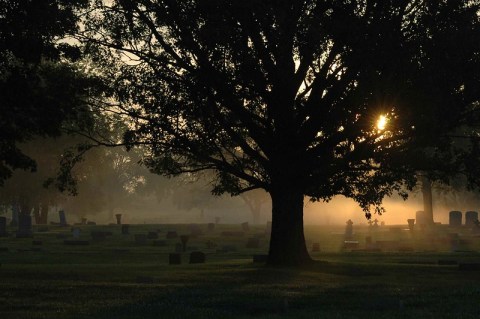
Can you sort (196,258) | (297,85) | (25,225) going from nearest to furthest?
1. (297,85)
2. (196,258)
3. (25,225)

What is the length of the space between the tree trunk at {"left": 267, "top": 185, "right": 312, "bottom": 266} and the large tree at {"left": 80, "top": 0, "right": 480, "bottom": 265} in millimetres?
37

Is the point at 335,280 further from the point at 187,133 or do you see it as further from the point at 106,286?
the point at 187,133

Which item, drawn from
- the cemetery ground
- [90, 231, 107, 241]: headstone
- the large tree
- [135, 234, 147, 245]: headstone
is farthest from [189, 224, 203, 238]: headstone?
the large tree

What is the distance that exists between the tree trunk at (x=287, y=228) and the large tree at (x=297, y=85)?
37 mm

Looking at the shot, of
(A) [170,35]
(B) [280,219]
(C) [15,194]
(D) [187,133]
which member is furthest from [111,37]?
(C) [15,194]

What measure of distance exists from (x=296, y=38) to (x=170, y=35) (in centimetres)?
520

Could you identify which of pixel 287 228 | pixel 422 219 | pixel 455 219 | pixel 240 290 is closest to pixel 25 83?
pixel 240 290

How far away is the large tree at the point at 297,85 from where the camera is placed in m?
23.5

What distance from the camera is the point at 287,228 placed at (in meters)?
28.4

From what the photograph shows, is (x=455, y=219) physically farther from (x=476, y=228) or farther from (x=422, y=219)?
(x=476, y=228)

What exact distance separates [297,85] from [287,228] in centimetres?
490

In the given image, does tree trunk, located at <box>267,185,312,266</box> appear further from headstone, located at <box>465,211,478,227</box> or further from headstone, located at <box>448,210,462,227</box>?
headstone, located at <box>448,210,462,227</box>

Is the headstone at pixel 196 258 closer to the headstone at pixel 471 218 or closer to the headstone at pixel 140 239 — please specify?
the headstone at pixel 140 239

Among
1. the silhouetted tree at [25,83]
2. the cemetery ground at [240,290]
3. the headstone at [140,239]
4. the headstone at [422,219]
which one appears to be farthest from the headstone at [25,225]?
the silhouetted tree at [25,83]
